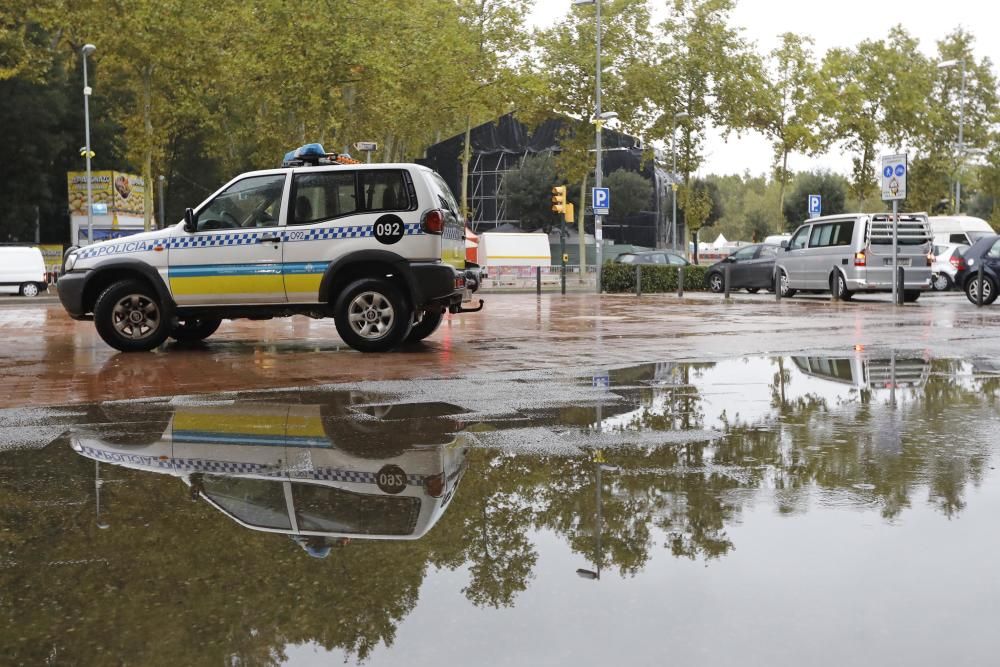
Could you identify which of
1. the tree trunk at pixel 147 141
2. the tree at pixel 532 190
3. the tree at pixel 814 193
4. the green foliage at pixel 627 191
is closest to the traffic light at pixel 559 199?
the tree trunk at pixel 147 141

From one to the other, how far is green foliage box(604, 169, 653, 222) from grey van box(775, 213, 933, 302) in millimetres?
48038

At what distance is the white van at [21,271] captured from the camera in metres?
37.6

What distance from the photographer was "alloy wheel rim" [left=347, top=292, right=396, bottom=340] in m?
12.8

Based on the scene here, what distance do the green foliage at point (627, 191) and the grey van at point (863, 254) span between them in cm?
4804

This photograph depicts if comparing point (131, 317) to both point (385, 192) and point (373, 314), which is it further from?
point (385, 192)

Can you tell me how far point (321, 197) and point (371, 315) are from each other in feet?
4.58

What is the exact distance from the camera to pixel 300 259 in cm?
1282

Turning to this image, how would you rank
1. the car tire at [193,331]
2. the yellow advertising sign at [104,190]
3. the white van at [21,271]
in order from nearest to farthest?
the car tire at [193,331] → the white van at [21,271] → the yellow advertising sign at [104,190]

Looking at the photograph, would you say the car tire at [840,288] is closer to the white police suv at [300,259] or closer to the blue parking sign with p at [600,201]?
the blue parking sign with p at [600,201]

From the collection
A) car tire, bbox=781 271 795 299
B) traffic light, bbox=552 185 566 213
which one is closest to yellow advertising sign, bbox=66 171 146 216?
traffic light, bbox=552 185 566 213

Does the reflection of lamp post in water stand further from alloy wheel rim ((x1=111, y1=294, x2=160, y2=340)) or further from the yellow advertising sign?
the yellow advertising sign

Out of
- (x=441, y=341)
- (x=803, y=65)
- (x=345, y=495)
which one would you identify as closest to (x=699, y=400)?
(x=345, y=495)

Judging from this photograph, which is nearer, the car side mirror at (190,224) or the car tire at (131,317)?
the car side mirror at (190,224)

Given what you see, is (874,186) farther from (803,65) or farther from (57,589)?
(57,589)
